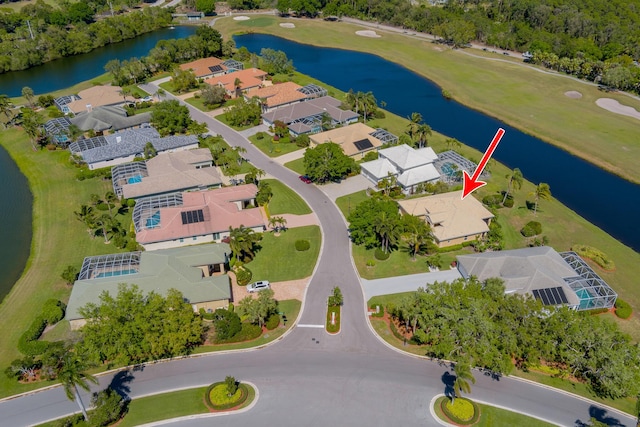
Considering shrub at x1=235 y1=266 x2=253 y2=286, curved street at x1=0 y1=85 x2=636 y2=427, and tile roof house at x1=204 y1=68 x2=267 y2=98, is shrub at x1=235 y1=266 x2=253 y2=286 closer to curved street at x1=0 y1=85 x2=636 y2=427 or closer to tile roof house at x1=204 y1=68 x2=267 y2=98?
curved street at x1=0 y1=85 x2=636 y2=427

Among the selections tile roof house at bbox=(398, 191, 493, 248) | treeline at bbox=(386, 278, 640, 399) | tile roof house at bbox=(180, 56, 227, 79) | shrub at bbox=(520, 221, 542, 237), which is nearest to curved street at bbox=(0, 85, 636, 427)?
treeline at bbox=(386, 278, 640, 399)

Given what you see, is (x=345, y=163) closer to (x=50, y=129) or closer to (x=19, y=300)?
(x=19, y=300)

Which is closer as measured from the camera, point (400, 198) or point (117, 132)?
point (400, 198)

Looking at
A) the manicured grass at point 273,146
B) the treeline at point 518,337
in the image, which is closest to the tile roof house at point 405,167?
the manicured grass at point 273,146

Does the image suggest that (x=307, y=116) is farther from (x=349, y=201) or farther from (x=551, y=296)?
(x=551, y=296)

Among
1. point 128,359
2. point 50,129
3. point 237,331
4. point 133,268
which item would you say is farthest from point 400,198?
point 50,129

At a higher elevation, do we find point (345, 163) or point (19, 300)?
point (345, 163)
